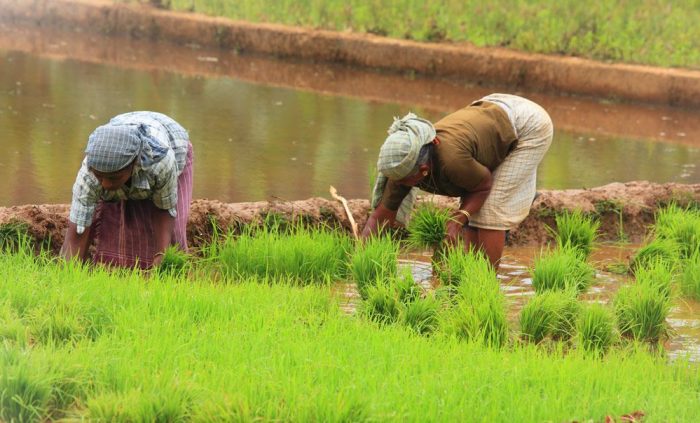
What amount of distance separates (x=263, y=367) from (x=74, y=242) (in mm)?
1606

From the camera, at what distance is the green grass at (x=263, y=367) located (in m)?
3.18

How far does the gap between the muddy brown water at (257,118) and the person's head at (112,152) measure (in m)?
2.21

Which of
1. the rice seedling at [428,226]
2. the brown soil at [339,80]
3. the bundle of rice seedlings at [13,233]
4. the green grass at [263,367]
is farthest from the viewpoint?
the brown soil at [339,80]

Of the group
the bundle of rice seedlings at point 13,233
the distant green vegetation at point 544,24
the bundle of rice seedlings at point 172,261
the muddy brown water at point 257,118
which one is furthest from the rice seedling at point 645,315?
the distant green vegetation at point 544,24

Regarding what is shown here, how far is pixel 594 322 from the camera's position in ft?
14.8

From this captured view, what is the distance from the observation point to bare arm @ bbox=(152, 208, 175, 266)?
196 inches

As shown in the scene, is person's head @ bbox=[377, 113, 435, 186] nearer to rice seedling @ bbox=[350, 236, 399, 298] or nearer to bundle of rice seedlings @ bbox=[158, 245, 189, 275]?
rice seedling @ bbox=[350, 236, 399, 298]

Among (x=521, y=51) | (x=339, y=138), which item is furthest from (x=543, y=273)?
(x=521, y=51)

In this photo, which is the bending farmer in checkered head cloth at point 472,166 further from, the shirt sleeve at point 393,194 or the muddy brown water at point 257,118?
the muddy brown water at point 257,118

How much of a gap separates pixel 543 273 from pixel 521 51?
858cm

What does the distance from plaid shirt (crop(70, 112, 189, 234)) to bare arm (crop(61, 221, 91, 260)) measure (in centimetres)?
6

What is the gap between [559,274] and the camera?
5.17 meters

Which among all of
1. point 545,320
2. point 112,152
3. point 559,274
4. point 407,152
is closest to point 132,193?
point 112,152

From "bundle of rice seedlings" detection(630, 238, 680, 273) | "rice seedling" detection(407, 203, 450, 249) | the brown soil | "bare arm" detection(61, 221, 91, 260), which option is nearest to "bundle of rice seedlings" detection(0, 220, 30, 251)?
"bare arm" detection(61, 221, 91, 260)
